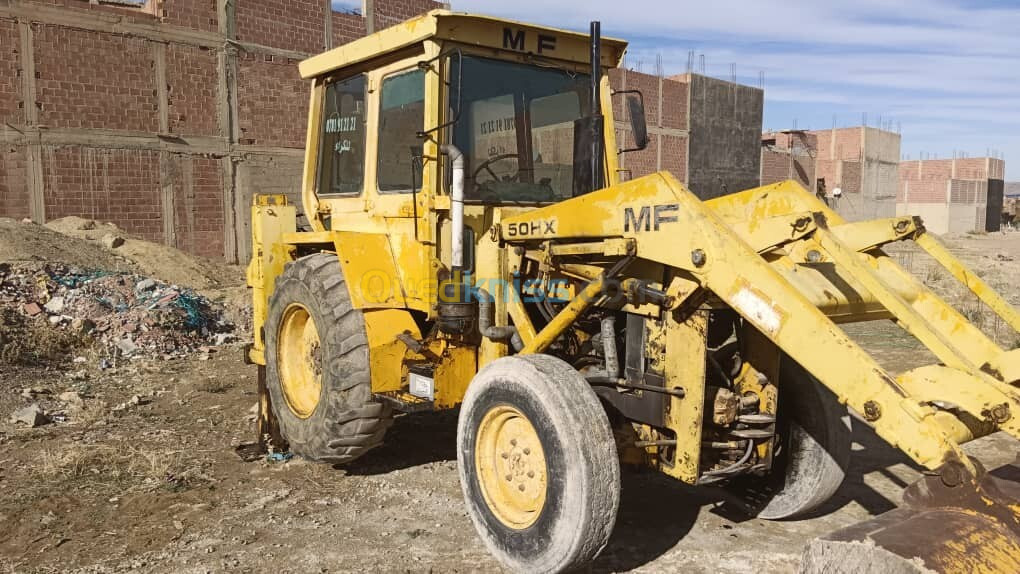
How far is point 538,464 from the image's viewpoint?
362 cm

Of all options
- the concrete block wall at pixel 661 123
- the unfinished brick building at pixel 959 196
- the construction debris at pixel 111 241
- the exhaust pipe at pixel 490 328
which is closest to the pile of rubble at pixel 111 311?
the construction debris at pixel 111 241

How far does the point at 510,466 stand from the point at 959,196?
172ft

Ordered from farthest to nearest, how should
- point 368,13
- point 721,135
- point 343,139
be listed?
point 721,135 < point 368,13 < point 343,139

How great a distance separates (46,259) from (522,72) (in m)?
9.24

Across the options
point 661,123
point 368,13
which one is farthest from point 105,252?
point 661,123

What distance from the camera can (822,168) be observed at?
37.3 metres

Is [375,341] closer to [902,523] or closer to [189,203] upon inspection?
[902,523]

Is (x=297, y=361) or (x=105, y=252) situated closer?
(x=297, y=361)

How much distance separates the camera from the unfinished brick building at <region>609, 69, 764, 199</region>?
2545cm

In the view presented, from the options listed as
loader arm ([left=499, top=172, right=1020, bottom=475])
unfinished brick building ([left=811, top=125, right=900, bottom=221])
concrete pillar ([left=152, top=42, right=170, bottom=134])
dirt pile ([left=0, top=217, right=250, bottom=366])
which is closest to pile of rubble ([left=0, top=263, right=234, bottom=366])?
dirt pile ([left=0, top=217, right=250, bottom=366])

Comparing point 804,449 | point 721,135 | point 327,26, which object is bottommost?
point 804,449

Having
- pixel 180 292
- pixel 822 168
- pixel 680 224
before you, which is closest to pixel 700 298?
pixel 680 224

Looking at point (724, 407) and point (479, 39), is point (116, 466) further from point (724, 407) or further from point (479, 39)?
point (724, 407)

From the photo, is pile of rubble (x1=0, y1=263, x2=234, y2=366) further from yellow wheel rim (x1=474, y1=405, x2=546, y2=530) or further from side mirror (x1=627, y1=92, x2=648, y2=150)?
side mirror (x1=627, y1=92, x2=648, y2=150)
